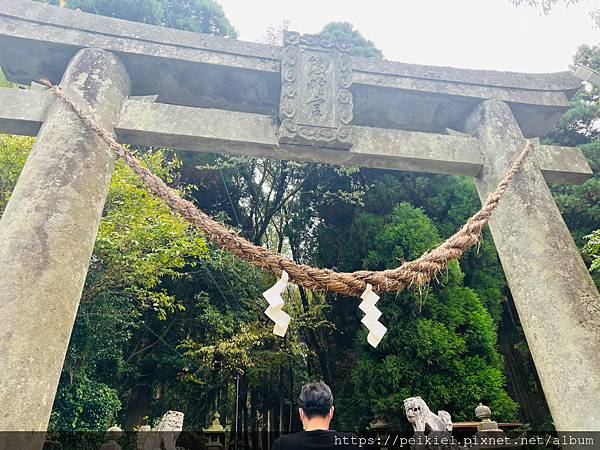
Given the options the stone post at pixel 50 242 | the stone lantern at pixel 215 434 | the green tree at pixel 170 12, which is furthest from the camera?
the green tree at pixel 170 12

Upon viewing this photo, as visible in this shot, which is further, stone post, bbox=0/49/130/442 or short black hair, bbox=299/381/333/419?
stone post, bbox=0/49/130/442

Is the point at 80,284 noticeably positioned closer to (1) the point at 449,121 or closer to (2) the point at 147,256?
(1) the point at 449,121

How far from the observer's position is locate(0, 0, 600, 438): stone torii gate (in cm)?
216

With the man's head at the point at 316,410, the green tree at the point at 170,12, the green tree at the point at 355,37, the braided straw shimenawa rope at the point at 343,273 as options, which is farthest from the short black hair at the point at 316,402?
the green tree at the point at 170,12

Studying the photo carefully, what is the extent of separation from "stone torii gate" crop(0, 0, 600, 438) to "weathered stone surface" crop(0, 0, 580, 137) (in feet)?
0.04

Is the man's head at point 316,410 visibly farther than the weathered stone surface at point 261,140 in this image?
No

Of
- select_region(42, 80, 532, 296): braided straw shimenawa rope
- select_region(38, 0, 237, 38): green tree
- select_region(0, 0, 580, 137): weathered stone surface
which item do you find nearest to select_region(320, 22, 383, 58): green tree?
select_region(38, 0, 237, 38): green tree

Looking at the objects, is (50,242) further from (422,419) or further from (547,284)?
(422,419)

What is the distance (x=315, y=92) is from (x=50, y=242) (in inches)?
85.9

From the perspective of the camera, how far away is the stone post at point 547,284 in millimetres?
2318

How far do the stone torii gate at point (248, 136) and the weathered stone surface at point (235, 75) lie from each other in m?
0.01

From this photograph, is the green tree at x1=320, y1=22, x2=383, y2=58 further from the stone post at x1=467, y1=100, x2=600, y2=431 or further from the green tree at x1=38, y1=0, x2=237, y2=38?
the stone post at x1=467, y1=100, x2=600, y2=431

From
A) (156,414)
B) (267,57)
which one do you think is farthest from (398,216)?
(156,414)

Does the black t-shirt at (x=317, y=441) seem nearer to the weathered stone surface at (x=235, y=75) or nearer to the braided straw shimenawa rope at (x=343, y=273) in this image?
the braided straw shimenawa rope at (x=343, y=273)
